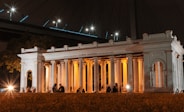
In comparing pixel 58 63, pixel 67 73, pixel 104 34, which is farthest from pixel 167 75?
pixel 104 34

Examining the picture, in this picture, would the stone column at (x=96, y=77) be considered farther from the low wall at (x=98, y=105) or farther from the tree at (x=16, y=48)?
the low wall at (x=98, y=105)

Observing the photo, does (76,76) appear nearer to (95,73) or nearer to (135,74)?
(95,73)

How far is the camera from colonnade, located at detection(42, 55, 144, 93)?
5497cm

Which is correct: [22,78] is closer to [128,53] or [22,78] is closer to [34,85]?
[34,85]

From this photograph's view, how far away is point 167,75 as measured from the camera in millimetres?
48062

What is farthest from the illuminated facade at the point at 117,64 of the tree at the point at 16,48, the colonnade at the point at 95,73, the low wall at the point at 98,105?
the low wall at the point at 98,105

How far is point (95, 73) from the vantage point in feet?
187

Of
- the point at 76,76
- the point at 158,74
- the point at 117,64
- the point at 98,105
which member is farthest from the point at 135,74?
the point at 98,105

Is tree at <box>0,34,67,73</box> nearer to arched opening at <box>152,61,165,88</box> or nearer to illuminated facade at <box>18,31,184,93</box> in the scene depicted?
illuminated facade at <box>18,31,184,93</box>

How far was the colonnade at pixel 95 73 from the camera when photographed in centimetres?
5497

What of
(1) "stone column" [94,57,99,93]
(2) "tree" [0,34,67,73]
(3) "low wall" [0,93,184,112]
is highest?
(2) "tree" [0,34,67,73]

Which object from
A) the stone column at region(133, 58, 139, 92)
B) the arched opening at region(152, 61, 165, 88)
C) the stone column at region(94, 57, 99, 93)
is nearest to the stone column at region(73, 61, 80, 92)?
the stone column at region(94, 57, 99, 93)

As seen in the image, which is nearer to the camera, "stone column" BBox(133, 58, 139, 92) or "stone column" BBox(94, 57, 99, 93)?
"stone column" BBox(133, 58, 139, 92)

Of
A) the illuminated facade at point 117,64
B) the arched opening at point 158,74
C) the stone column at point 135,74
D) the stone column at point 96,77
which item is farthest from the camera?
the stone column at point 96,77
